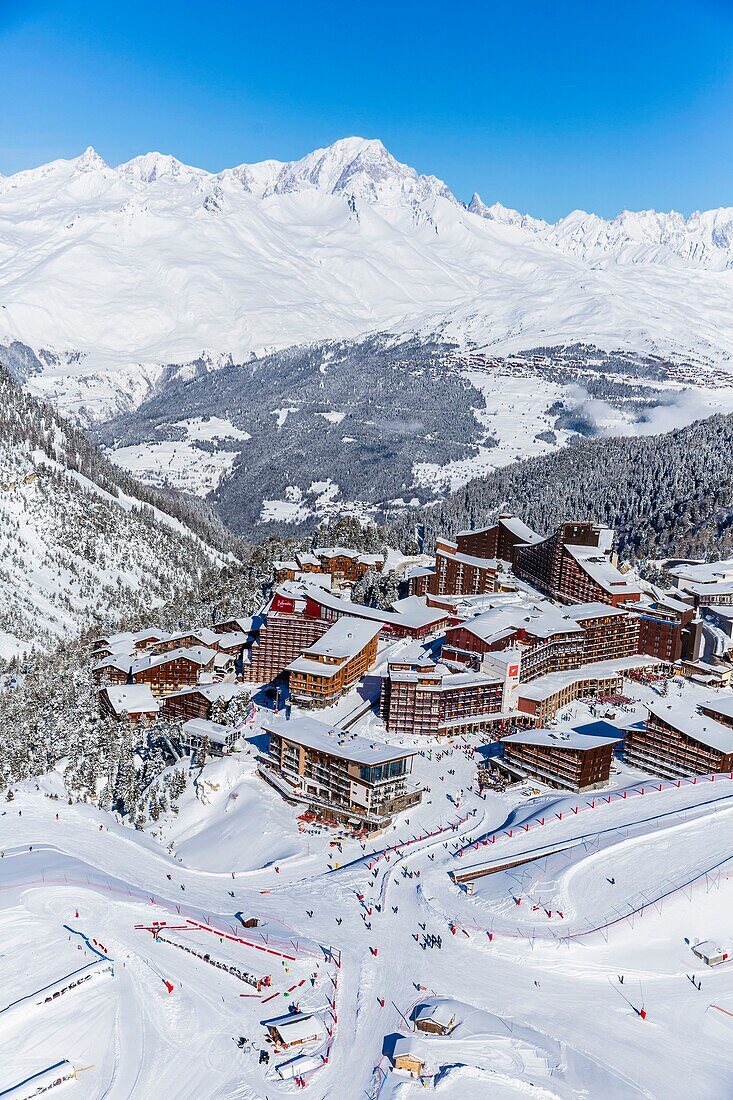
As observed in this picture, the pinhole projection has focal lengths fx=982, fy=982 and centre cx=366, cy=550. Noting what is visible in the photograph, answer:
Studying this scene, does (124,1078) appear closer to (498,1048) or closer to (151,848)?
(498,1048)

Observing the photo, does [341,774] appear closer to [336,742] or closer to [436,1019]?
[336,742]

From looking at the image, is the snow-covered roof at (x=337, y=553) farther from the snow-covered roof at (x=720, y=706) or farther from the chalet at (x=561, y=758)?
the snow-covered roof at (x=720, y=706)

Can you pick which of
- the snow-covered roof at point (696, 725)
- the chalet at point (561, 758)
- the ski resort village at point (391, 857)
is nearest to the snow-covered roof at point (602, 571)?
the ski resort village at point (391, 857)

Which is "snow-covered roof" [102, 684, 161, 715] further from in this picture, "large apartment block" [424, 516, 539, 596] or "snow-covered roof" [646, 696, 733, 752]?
"snow-covered roof" [646, 696, 733, 752]

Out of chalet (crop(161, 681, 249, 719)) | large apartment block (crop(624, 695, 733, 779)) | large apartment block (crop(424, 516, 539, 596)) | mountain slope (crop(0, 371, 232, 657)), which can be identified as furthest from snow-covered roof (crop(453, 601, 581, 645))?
mountain slope (crop(0, 371, 232, 657))

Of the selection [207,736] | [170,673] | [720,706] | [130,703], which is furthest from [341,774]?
[720,706]

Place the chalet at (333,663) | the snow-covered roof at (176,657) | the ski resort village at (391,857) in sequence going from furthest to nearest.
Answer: the snow-covered roof at (176,657) → the chalet at (333,663) → the ski resort village at (391,857)

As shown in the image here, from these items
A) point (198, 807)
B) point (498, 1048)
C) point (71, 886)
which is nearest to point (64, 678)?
point (198, 807)

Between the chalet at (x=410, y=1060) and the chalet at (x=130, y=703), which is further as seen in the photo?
the chalet at (x=130, y=703)
